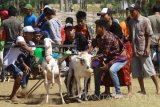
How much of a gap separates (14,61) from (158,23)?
4501 millimetres

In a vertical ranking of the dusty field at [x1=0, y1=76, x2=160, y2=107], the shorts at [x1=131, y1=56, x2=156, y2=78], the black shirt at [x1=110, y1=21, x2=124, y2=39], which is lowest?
the dusty field at [x1=0, y1=76, x2=160, y2=107]

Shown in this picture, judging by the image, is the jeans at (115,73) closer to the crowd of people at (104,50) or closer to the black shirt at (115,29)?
the crowd of people at (104,50)

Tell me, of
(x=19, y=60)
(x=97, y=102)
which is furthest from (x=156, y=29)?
(x=19, y=60)

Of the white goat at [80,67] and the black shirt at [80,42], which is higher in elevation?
the black shirt at [80,42]

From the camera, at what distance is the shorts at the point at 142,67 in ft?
34.0

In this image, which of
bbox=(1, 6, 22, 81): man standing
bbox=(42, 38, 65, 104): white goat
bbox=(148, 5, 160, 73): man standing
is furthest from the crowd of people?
bbox=(148, 5, 160, 73): man standing

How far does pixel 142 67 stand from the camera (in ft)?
34.2

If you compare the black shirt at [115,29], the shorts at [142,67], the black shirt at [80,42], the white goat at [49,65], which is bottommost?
the shorts at [142,67]

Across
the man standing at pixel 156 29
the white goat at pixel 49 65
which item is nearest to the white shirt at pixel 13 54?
the white goat at pixel 49 65

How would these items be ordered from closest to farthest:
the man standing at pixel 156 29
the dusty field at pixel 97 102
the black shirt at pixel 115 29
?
1. the dusty field at pixel 97 102
2. the black shirt at pixel 115 29
3. the man standing at pixel 156 29

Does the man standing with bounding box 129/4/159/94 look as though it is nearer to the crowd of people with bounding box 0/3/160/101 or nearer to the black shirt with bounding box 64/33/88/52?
the crowd of people with bounding box 0/3/160/101

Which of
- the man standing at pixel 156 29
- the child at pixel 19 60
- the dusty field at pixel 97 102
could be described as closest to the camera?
the dusty field at pixel 97 102

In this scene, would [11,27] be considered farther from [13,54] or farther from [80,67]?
[80,67]

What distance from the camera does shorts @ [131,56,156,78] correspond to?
1037cm
